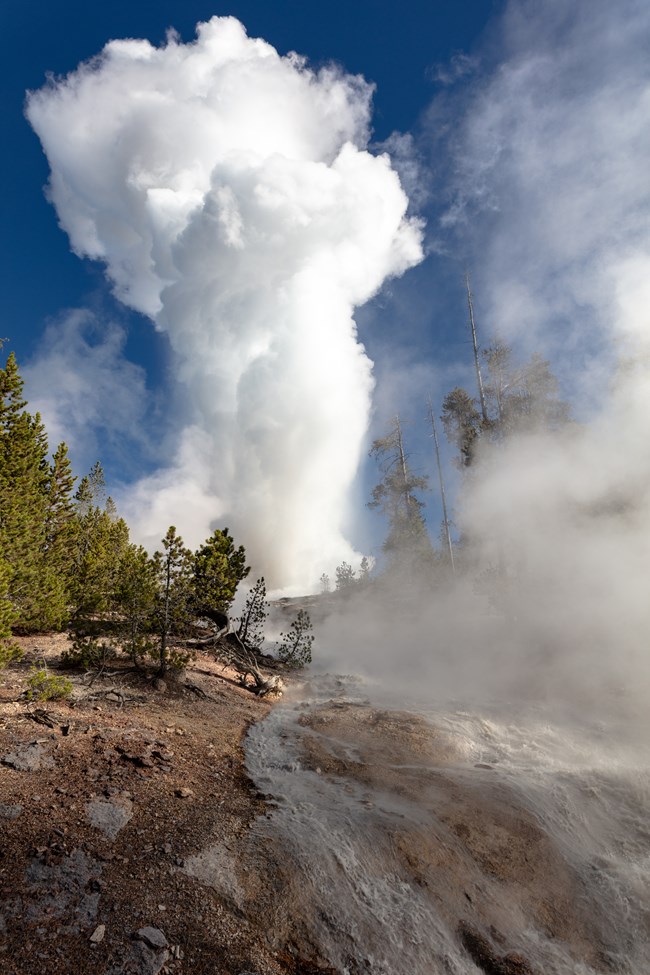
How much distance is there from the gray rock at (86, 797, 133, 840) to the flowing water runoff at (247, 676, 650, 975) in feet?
5.18

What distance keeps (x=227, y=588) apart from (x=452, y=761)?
28.0 ft

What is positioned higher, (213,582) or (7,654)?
(213,582)

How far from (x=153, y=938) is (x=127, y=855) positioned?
1.11m

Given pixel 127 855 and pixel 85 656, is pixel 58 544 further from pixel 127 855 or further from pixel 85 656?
pixel 127 855

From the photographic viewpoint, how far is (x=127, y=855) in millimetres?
4227

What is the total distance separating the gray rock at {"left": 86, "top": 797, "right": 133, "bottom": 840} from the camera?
15.2 feet

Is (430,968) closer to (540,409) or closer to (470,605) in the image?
(540,409)

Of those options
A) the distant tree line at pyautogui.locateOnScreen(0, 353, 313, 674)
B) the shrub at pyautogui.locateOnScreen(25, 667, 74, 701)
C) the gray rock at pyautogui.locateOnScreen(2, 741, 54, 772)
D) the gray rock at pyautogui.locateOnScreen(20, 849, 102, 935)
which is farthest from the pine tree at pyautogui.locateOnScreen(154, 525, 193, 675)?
the gray rock at pyautogui.locateOnScreen(20, 849, 102, 935)

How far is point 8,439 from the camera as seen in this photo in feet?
49.9

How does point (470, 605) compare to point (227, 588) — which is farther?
point (470, 605)

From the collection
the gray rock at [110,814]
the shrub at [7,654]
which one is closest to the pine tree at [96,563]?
the shrub at [7,654]

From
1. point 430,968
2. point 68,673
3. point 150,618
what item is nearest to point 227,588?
point 150,618

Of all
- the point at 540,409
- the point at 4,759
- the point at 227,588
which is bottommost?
the point at 4,759

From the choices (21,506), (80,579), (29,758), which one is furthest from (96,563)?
(29,758)
